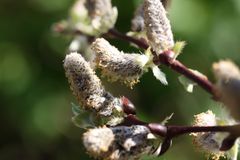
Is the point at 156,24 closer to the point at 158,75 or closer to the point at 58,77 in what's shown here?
the point at 158,75

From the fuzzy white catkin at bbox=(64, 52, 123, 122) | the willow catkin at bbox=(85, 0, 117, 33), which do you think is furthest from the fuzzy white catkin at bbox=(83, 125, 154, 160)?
the willow catkin at bbox=(85, 0, 117, 33)

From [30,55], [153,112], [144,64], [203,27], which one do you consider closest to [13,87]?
[30,55]

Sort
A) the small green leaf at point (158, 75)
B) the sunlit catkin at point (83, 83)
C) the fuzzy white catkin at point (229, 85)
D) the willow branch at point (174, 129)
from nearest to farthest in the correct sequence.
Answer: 1. the fuzzy white catkin at point (229, 85)
2. the willow branch at point (174, 129)
3. the sunlit catkin at point (83, 83)
4. the small green leaf at point (158, 75)

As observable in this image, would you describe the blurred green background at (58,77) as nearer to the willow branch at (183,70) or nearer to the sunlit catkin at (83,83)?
the willow branch at (183,70)

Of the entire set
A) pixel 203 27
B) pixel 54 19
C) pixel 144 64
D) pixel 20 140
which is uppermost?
pixel 144 64

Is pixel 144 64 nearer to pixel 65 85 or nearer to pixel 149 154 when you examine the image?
pixel 149 154

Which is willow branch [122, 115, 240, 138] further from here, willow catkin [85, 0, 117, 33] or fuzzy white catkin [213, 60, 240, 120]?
willow catkin [85, 0, 117, 33]

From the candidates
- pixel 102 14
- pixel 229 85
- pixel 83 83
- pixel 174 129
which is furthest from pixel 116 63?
pixel 102 14

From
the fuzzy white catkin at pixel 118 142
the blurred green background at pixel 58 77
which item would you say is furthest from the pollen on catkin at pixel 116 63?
the blurred green background at pixel 58 77
